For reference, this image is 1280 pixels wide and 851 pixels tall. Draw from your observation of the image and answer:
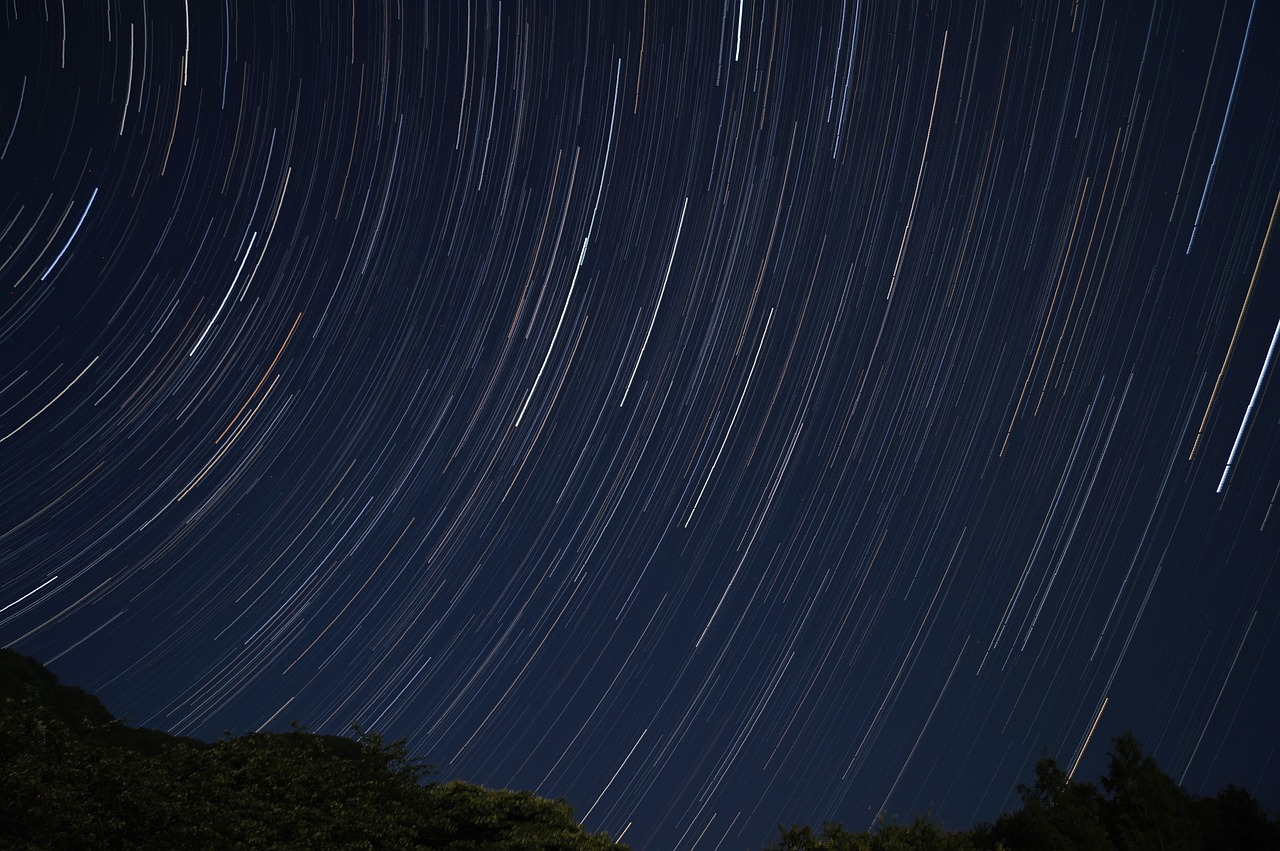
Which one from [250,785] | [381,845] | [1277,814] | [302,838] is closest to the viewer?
[302,838]

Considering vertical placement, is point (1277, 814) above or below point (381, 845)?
above

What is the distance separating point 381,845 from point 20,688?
11.1 metres

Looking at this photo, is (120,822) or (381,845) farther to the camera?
(381,845)

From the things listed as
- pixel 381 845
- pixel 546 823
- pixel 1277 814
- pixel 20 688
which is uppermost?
pixel 1277 814

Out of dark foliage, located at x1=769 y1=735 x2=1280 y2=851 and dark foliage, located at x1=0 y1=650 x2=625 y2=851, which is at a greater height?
dark foliage, located at x1=769 y1=735 x2=1280 y2=851

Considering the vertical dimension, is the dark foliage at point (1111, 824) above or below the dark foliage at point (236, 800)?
above

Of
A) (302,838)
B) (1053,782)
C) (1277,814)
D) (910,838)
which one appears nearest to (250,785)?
(302,838)

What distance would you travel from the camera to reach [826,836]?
1498 cm

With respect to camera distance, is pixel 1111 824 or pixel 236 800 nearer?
pixel 236 800

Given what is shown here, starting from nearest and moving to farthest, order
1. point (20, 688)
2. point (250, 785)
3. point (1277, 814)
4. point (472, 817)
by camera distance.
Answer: point (250, 785) < point (472, 817) < point (20, 688) < point (1277, 814)

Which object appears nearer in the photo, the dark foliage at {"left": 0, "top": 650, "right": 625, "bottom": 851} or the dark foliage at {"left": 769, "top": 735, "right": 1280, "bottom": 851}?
the dark foliage at {"left": 0, "top": 650, "right": 625, "bottom": 851}

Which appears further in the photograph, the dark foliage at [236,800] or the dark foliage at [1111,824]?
the dark foliage at [1111,824]

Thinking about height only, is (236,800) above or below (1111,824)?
below

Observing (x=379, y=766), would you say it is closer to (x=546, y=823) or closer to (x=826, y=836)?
(x=546, y=823)
